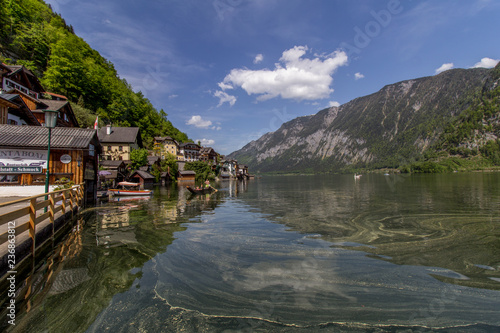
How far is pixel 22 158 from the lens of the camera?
64.7 feet

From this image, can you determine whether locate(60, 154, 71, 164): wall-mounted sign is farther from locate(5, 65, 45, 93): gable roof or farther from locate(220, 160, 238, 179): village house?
locate(220, 160, 238, 179): village house

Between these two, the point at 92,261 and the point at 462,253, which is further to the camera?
the point at 462,253

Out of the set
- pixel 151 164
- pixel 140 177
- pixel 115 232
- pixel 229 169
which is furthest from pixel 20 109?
pixel 229 169

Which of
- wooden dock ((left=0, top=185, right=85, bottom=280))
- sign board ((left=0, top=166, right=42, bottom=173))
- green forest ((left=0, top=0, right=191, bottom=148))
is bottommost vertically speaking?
wooden dock ((left=0, top=185, right=85, bottom=280))

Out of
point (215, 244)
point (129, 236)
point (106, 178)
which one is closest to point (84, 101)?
point (106, 178)

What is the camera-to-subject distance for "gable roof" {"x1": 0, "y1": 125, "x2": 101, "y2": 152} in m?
19.6

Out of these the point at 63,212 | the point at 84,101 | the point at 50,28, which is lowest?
the point at 63,212

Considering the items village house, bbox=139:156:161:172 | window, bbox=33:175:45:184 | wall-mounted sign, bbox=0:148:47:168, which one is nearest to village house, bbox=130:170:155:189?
village house, bbox=139:156:161:172

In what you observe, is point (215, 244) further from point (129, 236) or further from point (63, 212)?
point (63, 212)

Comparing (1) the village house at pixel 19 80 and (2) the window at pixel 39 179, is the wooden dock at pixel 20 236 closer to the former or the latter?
(2) the window at pixel 39 179

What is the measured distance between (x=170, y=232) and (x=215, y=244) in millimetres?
4023

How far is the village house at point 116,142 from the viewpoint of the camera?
61219 mm

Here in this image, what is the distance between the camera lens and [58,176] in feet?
69.1

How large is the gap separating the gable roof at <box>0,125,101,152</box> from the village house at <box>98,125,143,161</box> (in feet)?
136
